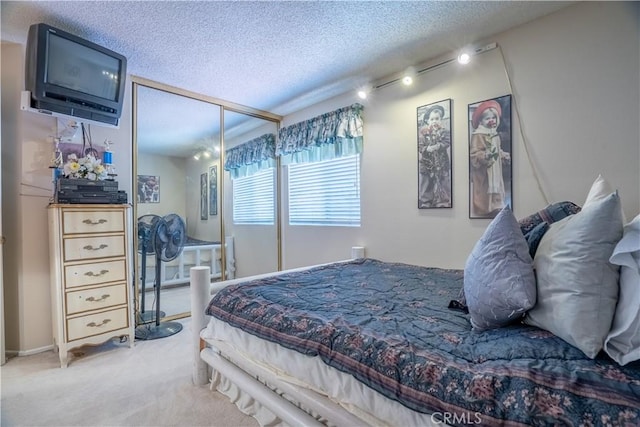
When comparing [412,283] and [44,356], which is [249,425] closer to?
[412,283]

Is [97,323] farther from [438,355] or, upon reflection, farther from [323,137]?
[323,137]

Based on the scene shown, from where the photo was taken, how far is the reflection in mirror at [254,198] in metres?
4.06

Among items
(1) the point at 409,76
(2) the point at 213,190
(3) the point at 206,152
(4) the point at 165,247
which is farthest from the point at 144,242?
(1) the point at 409,76

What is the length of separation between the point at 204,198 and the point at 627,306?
3584 mm

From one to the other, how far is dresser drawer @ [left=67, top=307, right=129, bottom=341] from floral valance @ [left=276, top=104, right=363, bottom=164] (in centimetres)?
241

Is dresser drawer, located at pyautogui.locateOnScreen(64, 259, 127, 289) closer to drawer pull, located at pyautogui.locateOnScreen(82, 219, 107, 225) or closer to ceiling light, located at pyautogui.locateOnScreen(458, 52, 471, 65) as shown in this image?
drawer pull, located at pyautogui.locateOnScreen(82, 219, 107, 225)

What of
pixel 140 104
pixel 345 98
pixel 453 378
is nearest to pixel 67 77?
pixel 140 104

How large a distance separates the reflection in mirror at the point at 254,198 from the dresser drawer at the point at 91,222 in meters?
1.61

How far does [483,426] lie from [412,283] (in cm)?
113

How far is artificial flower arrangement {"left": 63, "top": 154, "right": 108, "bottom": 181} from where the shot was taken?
7.68 ft

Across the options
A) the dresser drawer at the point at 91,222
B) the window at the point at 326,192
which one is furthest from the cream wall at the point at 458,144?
the dresser drawer at the point at 91,222

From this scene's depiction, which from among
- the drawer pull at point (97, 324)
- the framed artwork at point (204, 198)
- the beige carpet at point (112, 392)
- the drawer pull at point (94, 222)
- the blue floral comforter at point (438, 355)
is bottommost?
the beige carpet at point (112, 392)

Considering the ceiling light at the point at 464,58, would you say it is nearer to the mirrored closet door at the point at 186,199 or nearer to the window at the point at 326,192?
the window at the point at 326,192

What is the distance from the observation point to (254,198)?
420 cm
